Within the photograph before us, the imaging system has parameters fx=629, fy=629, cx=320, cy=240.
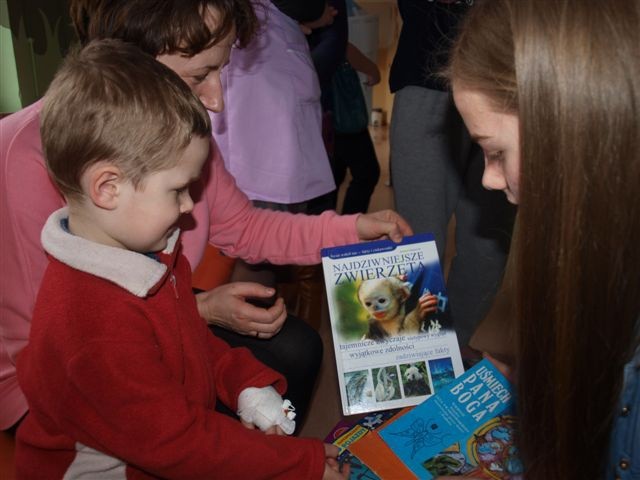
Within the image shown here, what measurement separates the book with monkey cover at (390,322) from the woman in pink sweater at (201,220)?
84mm

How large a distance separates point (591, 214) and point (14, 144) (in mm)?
795

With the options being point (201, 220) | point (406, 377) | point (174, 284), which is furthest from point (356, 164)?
point (174, 284)

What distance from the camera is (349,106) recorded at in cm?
245

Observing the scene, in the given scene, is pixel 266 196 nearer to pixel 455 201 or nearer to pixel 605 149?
pixel 455 201

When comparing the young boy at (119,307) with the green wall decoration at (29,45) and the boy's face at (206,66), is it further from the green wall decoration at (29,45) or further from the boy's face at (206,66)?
the green wall decoration at (29,45)

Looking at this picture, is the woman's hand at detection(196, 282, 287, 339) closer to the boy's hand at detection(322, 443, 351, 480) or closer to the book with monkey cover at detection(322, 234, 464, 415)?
the book with monkey cover at detection(322, 234, 464, 415)

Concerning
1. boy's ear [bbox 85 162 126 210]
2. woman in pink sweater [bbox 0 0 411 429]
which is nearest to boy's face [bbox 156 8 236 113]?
woman in pink sweater [bbox 0 0 411 429]

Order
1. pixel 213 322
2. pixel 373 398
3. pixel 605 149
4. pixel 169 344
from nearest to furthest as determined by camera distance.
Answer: pixel 605 149 → pixel 169 344 → pixel 373 398 → pixel 213 322

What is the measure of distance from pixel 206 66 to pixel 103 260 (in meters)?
0.41

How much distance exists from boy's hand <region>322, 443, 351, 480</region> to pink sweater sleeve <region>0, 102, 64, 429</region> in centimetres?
47

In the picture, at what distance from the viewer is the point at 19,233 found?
0.94 m

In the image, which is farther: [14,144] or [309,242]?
[309,242]

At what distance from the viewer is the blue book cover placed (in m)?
0.98

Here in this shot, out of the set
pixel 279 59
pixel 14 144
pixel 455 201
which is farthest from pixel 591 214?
pixel 279 59
